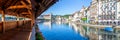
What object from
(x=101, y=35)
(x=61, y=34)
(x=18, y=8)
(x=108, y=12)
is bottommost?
(x=61, y=34)

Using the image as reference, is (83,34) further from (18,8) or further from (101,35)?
(18,8)

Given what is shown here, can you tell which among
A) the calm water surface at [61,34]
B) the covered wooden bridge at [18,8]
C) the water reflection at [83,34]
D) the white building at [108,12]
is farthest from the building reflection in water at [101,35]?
the covered wooden bridge at [18,8]

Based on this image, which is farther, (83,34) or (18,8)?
(83,34)

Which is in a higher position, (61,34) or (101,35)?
(101,35)

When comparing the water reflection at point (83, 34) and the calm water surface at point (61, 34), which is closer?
the water reflection at point (83, 34)

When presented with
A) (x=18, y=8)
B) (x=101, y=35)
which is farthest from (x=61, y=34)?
(x=18, y=8)

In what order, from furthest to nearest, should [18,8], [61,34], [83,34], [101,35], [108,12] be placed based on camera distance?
[108,12]
[61,34]
[83,34]
[101,35]
[18,8]

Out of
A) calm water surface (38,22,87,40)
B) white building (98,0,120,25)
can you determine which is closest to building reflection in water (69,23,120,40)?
calm water surface (38,22,87,40)

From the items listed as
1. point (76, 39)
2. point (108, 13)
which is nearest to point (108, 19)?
point (108, 13)

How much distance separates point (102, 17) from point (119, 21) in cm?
1302

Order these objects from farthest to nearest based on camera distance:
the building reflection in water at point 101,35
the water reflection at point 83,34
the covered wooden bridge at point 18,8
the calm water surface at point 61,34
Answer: the calm water surface at point 61,34
the water reflection at point 83,34
the building reflection in water at point 101,35
the covered wooden bridge at point 18,8

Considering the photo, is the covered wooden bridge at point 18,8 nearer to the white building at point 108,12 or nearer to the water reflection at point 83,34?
the water reflection at point 83,34

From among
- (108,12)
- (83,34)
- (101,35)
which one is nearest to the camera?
(101,35)

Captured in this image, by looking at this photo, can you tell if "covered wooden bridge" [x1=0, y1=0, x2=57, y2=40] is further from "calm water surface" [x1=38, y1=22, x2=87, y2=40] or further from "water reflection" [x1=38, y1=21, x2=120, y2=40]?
"calm water surface" [x1=38, y1=22, x2=87, y2=40]
